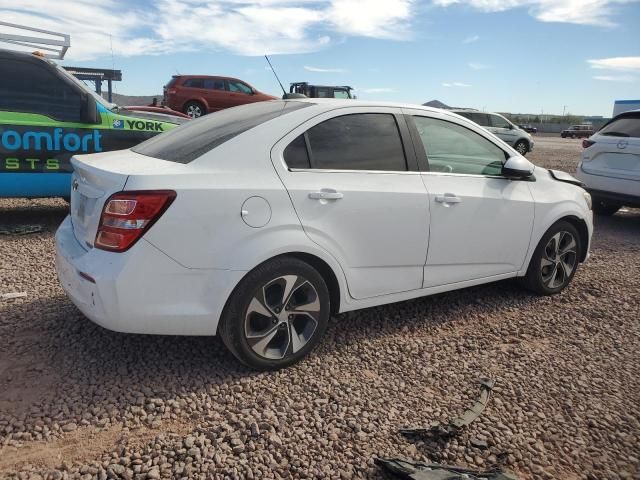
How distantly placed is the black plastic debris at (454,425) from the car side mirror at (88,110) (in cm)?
490

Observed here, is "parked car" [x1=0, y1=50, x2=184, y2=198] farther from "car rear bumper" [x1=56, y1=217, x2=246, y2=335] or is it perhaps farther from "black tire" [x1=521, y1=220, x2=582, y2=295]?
"black tire" [x1=521, y1=220, x2=582, y2=295]

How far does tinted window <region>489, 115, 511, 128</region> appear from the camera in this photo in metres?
19.6

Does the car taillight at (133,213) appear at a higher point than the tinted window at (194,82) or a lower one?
lower

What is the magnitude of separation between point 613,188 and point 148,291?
711 centimetres

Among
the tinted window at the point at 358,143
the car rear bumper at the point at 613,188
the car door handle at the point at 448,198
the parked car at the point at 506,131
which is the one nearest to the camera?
the tinted window at the point at 358,143

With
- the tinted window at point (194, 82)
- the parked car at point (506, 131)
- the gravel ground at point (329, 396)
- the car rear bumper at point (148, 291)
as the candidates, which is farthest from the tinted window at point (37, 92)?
the parked car at point (506, 131)

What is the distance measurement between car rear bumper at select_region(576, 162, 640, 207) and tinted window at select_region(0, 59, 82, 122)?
707 centimetres

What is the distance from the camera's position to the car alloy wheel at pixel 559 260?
4492mm

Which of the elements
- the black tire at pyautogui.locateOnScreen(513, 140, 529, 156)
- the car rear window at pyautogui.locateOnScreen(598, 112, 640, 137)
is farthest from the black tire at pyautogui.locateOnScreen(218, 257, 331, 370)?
the black tire at pyautogui.locateOnScreen(513, 140, 529, 156)

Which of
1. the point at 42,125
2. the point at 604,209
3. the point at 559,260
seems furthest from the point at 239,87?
the point at 559,260

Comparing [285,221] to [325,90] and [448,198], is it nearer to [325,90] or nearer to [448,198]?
[448,198]

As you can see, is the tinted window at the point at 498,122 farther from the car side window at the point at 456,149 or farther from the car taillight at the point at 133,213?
the car taillight at the point at 133,213

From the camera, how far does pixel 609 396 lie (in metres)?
3.01

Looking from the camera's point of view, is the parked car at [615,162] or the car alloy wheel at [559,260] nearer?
the car alloy wheel at [559,260]
